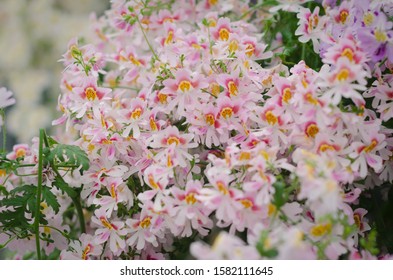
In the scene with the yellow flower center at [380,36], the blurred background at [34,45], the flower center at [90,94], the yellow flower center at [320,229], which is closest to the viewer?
the yellow flower center at [320,229]

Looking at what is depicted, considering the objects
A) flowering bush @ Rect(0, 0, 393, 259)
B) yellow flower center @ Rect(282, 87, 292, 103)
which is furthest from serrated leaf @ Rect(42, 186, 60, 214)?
yellow flower center @ Rect(282, 87, 292, 103)

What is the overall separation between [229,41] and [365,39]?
211mm

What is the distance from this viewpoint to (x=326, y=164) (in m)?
0.71

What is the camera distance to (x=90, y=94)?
918 millimetres

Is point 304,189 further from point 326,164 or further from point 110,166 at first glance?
point 110,166

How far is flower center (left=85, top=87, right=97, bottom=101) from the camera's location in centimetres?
92

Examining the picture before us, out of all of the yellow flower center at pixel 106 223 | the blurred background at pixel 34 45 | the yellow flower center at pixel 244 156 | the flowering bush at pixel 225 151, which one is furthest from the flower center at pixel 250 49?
the blurred background at pixel 34 45

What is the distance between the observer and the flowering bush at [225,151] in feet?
2.38

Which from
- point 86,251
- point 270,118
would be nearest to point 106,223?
point 86,251

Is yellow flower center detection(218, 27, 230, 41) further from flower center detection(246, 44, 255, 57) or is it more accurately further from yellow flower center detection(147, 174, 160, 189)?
yellow flower center detection(147, 174, 160, 189)

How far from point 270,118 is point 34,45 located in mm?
1560

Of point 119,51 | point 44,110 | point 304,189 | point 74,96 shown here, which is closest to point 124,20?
point 119,51

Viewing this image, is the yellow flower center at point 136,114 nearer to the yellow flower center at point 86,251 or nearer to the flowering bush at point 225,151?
the flowering bush at point 225,151

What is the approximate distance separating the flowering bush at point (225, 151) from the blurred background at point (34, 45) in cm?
106
